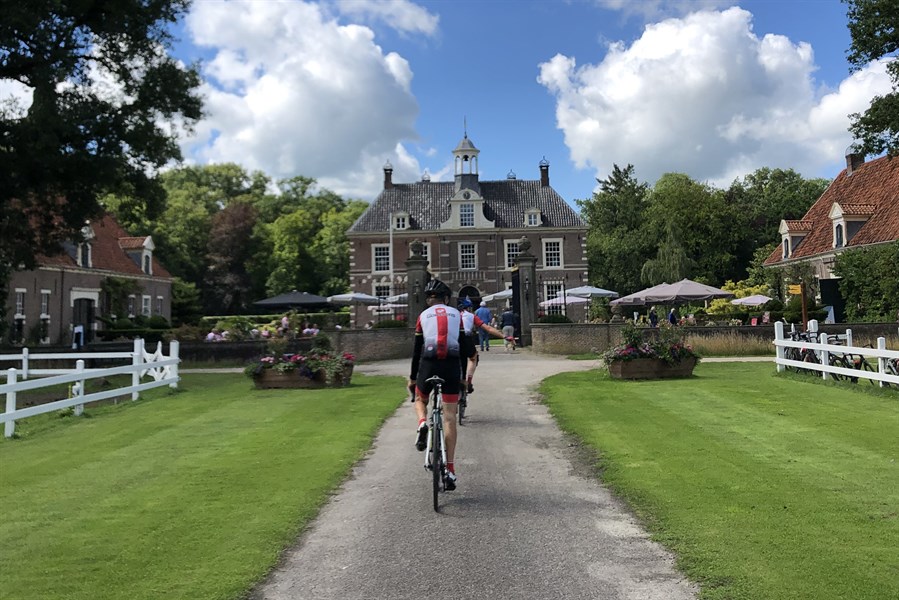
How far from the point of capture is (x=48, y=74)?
18.8 meters

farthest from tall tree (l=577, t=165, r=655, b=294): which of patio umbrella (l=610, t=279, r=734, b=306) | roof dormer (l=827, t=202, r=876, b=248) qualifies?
patio umbrella (l=610, t=279, r=734, b=306)

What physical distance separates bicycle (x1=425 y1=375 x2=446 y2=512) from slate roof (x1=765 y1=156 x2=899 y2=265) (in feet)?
108

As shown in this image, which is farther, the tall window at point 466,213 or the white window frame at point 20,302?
the tall window at point 466,213

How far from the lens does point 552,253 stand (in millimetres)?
54500

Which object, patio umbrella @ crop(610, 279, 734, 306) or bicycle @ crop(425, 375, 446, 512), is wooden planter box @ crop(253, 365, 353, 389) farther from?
patio umbrella @ crop(610, 279, 734, 306)

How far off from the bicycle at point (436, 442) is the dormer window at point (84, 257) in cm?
3776

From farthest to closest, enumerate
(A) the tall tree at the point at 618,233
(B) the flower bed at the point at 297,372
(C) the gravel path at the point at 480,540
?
(A) the tall tree at the point at 618,233
(B) the flower bed at the point at 297,372
(C) the gravel path at the point at 480,540

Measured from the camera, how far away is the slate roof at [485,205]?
54969 millimetres

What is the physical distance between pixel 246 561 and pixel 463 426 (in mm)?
6378

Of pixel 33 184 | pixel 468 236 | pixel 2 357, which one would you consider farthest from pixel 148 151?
pixel 468 236

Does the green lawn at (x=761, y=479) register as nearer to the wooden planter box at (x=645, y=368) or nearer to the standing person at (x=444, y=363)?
the standing person at (x=444, y=363)

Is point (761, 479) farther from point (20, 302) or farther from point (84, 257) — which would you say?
point (84, 257)

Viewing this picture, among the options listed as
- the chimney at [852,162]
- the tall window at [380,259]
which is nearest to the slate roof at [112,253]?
the tall window at [380,259]

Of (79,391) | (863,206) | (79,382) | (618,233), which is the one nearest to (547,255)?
(618,233)
